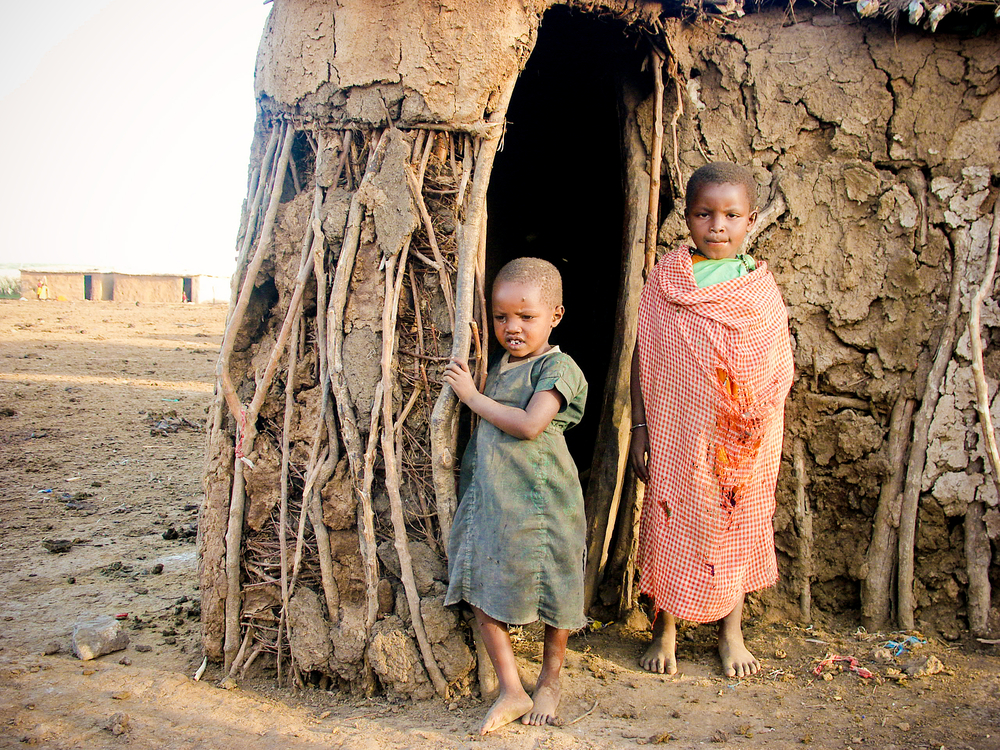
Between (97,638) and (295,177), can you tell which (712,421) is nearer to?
(295,177)

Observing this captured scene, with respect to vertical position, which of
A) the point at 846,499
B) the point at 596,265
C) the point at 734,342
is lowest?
the point at 846,499

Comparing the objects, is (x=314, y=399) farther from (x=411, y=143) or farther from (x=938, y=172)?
(x=938, y=172)

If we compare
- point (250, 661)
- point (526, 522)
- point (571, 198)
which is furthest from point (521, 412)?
point (571, 198)

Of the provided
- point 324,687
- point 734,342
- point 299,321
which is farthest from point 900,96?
point 324,687

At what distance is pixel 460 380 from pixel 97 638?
1.84 meters

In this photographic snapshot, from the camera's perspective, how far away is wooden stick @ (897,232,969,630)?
3230 millimetres

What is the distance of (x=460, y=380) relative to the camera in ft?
8.75

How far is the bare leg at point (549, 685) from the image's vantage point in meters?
2.55

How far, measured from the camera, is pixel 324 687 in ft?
9.32

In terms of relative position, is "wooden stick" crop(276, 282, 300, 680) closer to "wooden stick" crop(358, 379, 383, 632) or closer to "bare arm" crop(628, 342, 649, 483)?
"wooden stick" crop(358, 379, 383, 632)

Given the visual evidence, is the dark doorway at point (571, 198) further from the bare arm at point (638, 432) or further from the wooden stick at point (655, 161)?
the bare arm at point (638, 432)

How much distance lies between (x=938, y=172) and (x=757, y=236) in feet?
2.71

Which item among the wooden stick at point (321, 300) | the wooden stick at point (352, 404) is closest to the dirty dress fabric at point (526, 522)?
the wooden stick at point (352, 404)

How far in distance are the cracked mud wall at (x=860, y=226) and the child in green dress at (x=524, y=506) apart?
120cm
